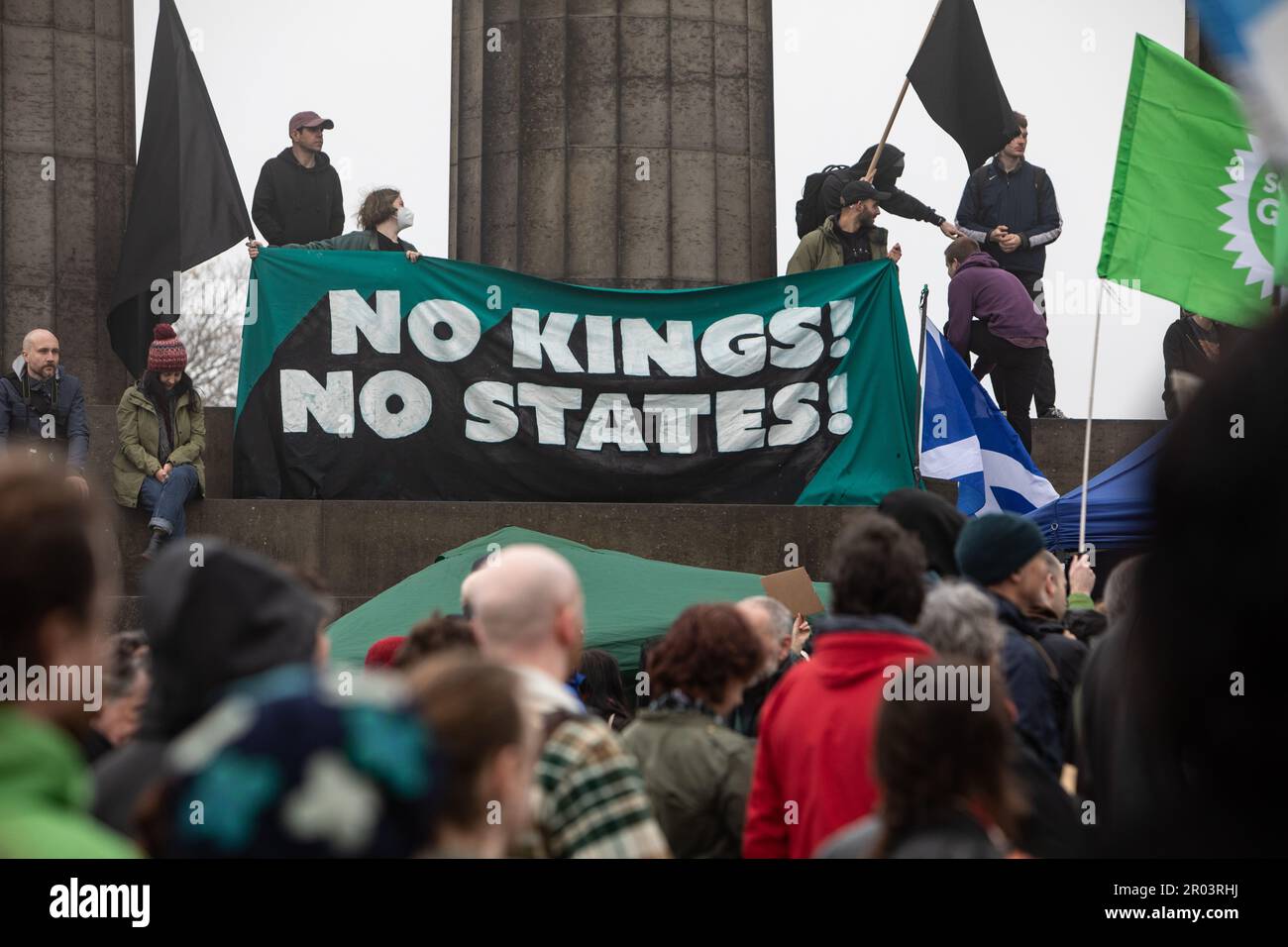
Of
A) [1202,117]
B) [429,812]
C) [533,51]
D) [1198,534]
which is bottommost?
[429,812]

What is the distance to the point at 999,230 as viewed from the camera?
526 inches

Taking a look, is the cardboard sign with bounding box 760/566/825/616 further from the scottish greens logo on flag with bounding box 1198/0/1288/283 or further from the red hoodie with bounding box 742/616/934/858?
the scottish greens logo on flag with bounding box 1198/0/1288/283

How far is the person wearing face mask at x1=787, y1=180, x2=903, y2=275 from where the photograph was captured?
13.0 m

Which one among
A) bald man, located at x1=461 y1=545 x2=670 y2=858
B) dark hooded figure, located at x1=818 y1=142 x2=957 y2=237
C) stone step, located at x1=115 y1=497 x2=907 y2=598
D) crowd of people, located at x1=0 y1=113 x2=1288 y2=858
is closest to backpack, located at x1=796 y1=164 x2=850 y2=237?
dark hooded figure, located at x1=818 y1=142 x2=957 y2=237

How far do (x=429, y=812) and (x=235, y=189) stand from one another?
1172 centimetres

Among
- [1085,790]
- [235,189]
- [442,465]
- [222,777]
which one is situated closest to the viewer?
[222,777]

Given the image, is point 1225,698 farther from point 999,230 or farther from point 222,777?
point 999,230

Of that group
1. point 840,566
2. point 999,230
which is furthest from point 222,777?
point 999,230

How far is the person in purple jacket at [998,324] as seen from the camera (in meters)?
12.7

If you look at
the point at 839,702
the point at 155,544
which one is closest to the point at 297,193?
the point at 155,544

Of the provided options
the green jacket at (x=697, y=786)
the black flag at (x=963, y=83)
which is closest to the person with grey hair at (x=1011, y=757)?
the green jacket at (x=697, y=786)

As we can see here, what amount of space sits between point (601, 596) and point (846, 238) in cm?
438

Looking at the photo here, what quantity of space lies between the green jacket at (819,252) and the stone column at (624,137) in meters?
1.36

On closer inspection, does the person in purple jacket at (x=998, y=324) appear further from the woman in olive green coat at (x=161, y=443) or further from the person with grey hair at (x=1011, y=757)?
the person with grey hair at (x=1011, y=757)
